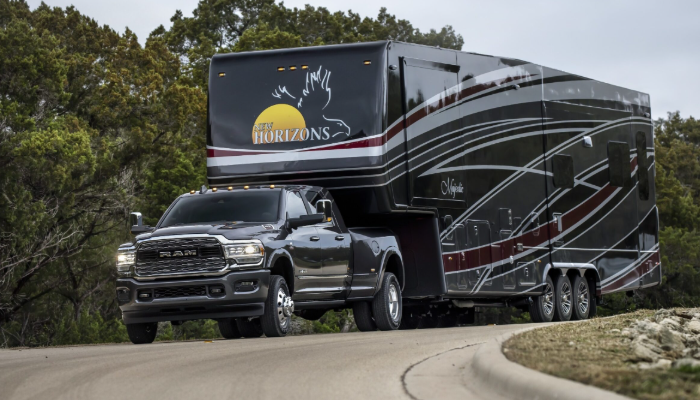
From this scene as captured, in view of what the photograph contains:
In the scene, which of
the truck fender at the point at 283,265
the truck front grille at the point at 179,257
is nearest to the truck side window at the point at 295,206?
the truck fender at the point at 283,265

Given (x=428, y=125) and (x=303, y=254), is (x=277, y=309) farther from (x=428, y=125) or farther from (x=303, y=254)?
(x=428, y=125)

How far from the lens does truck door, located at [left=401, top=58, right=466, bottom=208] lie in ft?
54.4

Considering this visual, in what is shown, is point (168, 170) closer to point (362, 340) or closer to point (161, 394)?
point (362, 340)

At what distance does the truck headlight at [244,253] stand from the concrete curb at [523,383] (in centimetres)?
565

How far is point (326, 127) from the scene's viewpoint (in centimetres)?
1625

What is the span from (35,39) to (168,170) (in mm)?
8713

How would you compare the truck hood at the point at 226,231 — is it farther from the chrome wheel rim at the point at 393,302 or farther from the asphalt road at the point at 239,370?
the chrome wheel rim at the point at 393,302

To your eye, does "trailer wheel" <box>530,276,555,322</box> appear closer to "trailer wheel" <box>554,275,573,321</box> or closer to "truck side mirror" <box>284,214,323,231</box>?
A: "trailer wheel" <box>554,275,573,321</box>

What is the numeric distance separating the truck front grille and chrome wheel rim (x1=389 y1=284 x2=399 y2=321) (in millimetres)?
3558

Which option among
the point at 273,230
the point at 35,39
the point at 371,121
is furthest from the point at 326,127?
the point at 35,39

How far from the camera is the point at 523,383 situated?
709 centimetres

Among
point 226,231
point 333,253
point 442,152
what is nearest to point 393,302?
point 333,253

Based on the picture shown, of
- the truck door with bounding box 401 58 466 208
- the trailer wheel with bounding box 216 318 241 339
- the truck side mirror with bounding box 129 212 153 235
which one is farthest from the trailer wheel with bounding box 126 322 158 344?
the truck door with bounding box 401 58 466 208

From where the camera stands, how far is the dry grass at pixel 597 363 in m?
6.51
